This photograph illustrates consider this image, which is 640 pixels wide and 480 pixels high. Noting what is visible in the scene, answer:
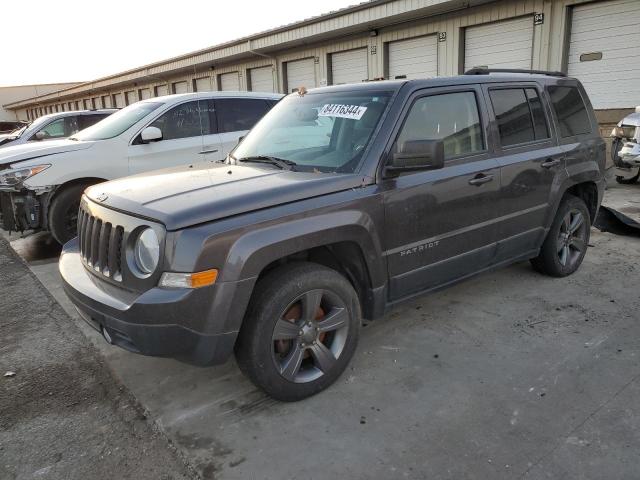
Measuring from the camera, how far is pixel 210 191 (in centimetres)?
285

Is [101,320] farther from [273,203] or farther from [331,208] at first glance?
[331,208]

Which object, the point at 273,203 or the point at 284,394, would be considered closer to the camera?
the point at 273,203

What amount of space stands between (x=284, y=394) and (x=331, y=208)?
1.10 meters

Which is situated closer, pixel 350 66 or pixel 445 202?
pixel 445 202

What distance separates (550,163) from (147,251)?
11.0 feet

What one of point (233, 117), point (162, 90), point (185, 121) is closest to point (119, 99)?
point (162, 90)

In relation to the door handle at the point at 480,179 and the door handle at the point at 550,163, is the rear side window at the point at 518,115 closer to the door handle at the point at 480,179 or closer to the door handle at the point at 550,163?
the door handle at the point at 550,163

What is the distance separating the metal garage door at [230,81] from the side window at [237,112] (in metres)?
14.8

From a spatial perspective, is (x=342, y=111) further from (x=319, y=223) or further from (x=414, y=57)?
(x=414, y=57)

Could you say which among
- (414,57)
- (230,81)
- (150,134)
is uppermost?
(230,81)

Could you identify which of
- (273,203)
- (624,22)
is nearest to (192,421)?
(273,203)

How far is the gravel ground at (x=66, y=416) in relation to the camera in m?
2.50

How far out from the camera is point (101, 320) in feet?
9.04

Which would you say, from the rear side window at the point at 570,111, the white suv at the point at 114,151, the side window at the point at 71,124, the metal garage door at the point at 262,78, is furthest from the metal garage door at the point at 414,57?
the rear side window at the point at 570,111
